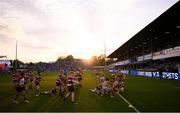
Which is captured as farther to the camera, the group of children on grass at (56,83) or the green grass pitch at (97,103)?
the group of children on grass at (56,83)

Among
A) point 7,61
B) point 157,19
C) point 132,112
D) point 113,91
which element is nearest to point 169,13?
point 157,19

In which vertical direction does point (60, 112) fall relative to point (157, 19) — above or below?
below

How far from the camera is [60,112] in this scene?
632 inches

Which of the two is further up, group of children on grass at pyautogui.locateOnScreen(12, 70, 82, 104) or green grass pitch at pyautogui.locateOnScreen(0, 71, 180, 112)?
group of children on grass at pyautogui.locateOnScreen(12, 70, 82, 104)

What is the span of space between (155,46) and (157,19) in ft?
130

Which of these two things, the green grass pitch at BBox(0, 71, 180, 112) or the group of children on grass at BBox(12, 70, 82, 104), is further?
the group of children on grass at BBox(12, 70, 82, 104)

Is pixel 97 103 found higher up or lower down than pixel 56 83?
lower down

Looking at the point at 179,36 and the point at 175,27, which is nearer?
the point at 175,27

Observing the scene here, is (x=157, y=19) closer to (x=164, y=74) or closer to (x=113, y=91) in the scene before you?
(x=164, y=74)

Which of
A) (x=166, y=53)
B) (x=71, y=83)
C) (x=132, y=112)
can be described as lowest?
(x=132, y=112)

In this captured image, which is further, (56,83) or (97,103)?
(56,83)

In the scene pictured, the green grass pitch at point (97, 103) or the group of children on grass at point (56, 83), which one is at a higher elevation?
the group of children on grass at point (56, 83)

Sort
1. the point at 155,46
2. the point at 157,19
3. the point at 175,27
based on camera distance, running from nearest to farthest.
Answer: the point at 157,19 < the point at 175,27 < the point at 155,46

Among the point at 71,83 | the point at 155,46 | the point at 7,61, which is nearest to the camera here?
the point at 71,83
